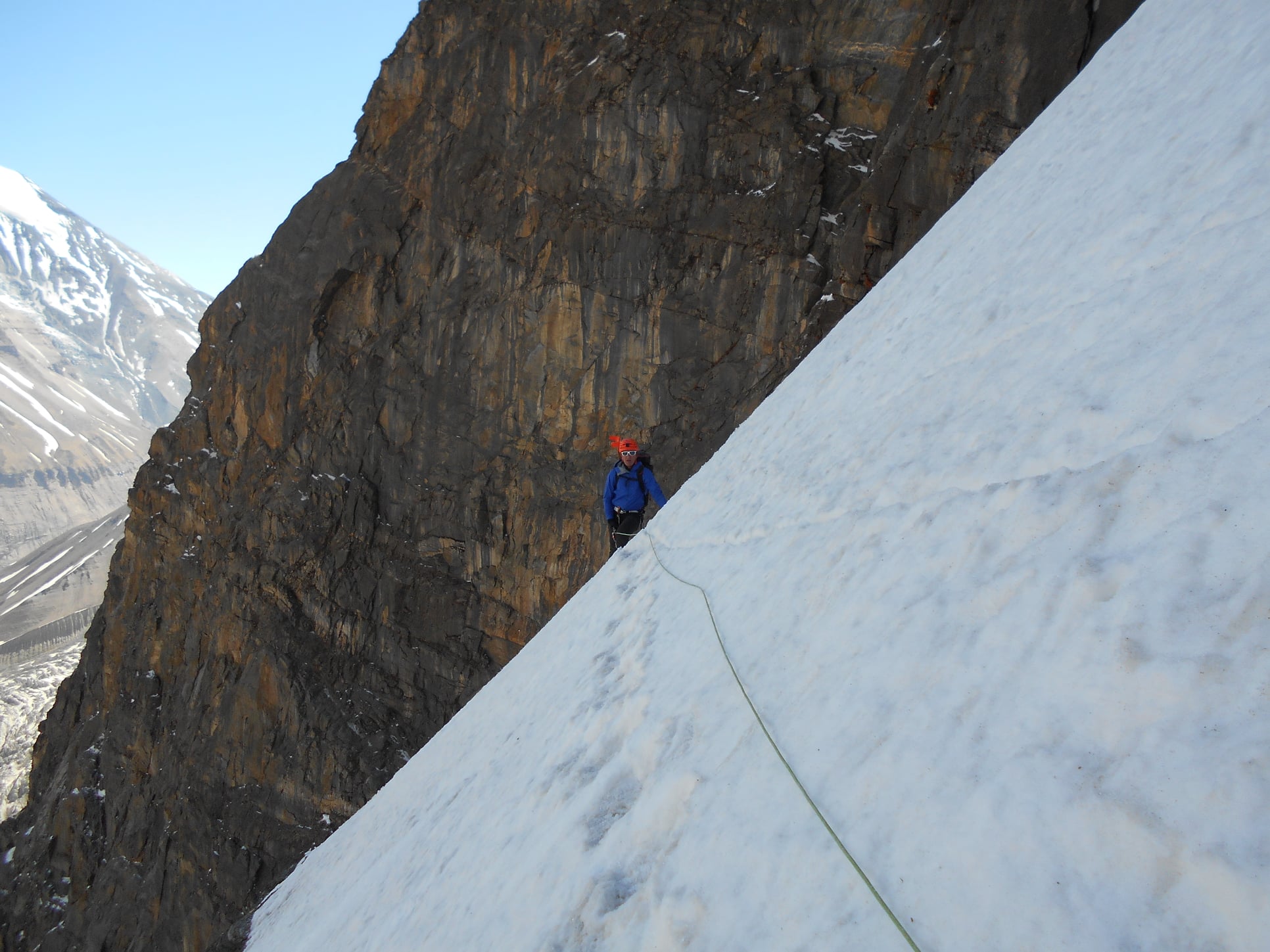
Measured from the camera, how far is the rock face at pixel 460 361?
1614 cm

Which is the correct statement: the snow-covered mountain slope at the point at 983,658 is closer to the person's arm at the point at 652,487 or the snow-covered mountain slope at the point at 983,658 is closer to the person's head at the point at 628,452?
the person's arm at the point at 652,487

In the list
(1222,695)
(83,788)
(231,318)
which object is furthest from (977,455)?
(83,788)

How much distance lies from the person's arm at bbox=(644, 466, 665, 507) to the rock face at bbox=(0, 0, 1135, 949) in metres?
8.14

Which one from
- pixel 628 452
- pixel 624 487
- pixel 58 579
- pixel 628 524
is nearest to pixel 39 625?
pixel 58 579

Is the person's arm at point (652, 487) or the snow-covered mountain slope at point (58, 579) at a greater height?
the person's arm at point (652, 487)

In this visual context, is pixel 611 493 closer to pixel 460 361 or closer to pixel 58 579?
pixel 460 361

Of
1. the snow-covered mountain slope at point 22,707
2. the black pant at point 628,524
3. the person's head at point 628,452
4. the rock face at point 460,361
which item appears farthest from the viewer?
the snow-covered mountain slope at point 22,707

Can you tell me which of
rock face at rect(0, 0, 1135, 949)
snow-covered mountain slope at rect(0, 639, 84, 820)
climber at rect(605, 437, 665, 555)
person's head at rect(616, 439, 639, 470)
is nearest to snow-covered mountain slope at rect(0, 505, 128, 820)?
snow-covered mountain slope at rect(0, 639, 84, 820)

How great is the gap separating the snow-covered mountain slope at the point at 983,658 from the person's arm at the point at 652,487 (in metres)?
2.92

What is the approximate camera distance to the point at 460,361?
64.6ft

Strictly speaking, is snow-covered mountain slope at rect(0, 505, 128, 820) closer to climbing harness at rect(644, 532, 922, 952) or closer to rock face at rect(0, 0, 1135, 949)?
rock face at rect(0, 0, 1135, 949)

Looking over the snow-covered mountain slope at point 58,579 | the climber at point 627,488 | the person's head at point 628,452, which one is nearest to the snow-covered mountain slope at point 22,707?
the snow-covered mountain slope at point 58,579

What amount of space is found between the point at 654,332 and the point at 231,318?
49.5ft

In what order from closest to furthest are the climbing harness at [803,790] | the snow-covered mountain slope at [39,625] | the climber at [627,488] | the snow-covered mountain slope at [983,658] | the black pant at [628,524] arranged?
the snow-covered mountain slope at [983,658]
the climbing harness at [803,790]
the climber at [627,488]
the black pant at [628,524]
the snow-covered mountain slope at [39,625]
